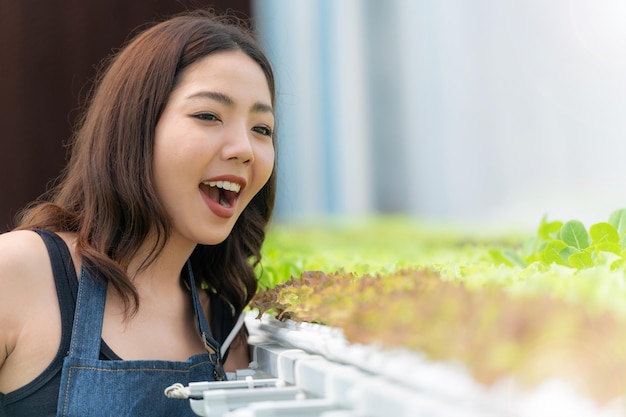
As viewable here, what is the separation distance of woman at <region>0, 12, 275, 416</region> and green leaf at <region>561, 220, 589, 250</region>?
0.54 metres

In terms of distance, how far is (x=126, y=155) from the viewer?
132 centimetres

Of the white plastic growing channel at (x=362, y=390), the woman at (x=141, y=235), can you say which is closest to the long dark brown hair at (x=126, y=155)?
the woman at (x=141, y=235)

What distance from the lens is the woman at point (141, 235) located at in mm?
1163

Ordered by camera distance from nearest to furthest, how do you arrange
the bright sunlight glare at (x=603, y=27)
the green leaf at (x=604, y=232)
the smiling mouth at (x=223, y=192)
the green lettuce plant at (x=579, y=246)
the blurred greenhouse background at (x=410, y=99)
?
the green lettuce plant at (x=579, y=246), the green leaf at (x=604, y=232), the smiling mouth at (x=223, y=192), the blurred greenhouse background at (x=410, y=99), the bright sunlight glare at (x=603, y=27)

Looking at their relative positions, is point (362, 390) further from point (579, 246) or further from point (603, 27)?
point (603, 27)

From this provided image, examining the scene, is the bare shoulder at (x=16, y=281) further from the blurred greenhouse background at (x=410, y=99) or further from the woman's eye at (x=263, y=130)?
the blurred greenhouse background at (x=410, y=99)

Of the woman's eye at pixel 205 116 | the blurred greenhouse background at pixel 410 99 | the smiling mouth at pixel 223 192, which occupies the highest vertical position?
the blurred greenhouse background at pixel 410 99

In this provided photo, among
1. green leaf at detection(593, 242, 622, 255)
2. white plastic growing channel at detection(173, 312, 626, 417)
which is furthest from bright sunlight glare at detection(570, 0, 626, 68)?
white plastic growing channel at detection(173, 312, 626, 417)

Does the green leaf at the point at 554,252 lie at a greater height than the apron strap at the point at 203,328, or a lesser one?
greater

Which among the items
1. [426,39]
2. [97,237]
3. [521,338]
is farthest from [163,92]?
[426,39]

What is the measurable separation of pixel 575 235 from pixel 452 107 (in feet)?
18.1

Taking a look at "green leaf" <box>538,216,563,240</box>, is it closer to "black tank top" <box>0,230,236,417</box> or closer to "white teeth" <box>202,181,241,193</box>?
"white teeth" <box>202,181,241,193</box>

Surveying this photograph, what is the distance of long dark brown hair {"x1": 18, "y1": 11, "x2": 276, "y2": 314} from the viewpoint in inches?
51.1

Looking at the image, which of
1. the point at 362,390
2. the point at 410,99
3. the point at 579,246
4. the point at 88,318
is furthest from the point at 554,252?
the point at 410,99
